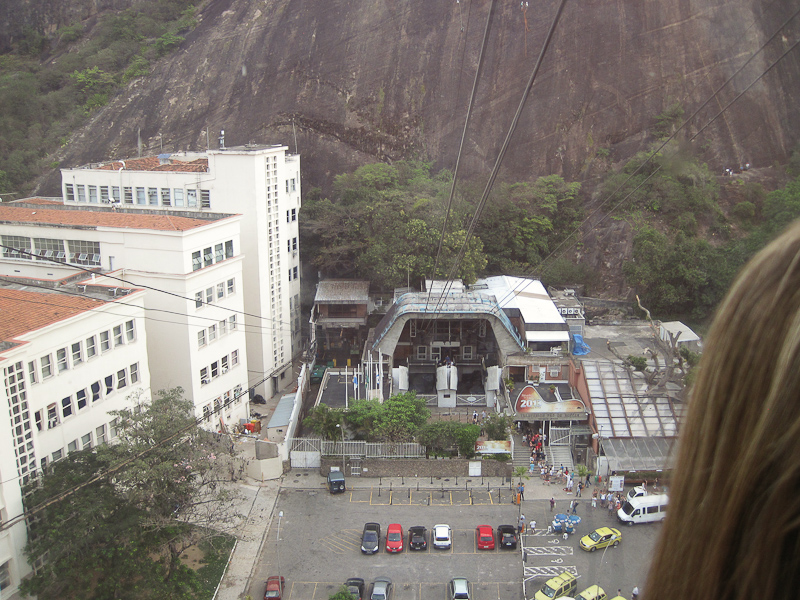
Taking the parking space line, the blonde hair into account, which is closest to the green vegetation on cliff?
the parking space line

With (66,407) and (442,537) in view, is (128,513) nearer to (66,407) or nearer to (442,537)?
(66,407)

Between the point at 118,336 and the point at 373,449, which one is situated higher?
the point at 118,336

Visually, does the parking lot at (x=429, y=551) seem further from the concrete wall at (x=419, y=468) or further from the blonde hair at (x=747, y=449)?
the blonde hair at (x=747, y=449)

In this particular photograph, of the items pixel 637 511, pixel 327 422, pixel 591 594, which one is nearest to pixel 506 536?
pixel 591 594

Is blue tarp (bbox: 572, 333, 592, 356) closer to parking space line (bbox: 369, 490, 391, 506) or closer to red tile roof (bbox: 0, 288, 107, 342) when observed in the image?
parking space line (bbox: 369, 490, 391, 506)

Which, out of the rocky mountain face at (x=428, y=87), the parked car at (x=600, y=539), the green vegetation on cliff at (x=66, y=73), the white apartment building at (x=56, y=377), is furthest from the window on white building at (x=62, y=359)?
the green vegetation on cliff at (x=66, y=73)

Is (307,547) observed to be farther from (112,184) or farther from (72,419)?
(112,184)
